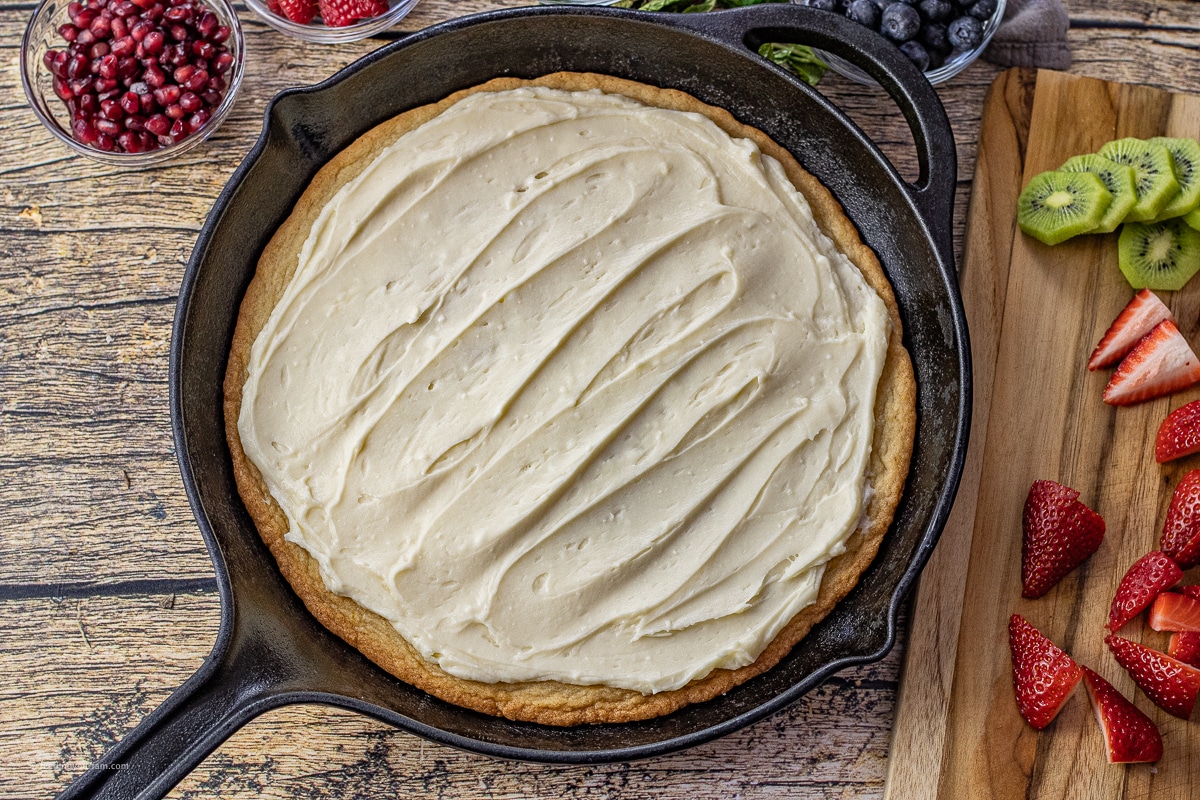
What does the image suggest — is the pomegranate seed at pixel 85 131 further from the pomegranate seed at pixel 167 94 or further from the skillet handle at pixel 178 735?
the skillet handle at pixel 178 735

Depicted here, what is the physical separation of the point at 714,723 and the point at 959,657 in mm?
921

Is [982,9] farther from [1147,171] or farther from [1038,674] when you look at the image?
[1038,674]

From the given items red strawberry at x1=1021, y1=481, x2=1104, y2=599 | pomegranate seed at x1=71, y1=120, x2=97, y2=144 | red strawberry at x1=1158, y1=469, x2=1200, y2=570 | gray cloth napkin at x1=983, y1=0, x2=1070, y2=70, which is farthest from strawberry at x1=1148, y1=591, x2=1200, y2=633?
pomegranate seed at x1=71, y1=120, x2=97, y2=144

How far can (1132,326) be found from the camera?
10.6ft

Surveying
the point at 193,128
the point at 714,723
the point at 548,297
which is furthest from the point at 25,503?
the point at 714,723

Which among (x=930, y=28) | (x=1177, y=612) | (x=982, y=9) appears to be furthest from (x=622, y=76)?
(x=1177, y=612)

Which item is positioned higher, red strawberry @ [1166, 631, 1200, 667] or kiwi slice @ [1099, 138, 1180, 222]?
kiwi slice @ [1099, 138, 1180, 222]

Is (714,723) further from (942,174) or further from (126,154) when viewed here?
(126,154)

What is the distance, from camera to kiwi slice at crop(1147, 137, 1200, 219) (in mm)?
3227

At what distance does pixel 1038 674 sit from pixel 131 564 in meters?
3.12

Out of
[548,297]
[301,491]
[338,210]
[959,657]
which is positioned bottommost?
[959,657]

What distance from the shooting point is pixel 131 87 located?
10.5ft

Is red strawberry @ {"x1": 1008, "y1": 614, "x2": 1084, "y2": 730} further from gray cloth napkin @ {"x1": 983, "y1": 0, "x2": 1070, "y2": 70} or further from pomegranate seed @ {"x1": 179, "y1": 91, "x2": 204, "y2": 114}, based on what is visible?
pomegranate seed @ {"x1": 179, "y1": 91, "x2": 204, "y2": 114}

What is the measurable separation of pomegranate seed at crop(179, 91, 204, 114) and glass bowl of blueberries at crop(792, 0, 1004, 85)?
221 cm
